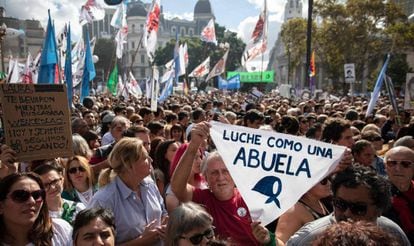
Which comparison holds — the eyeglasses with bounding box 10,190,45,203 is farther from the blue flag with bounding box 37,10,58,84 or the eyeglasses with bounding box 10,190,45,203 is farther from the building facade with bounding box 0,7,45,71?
the building facade with bounding box 0,7,45,71

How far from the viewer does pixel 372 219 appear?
9.03 feet

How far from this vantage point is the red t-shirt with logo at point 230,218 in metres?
3.44

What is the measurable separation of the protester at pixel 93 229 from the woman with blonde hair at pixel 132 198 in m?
0.31

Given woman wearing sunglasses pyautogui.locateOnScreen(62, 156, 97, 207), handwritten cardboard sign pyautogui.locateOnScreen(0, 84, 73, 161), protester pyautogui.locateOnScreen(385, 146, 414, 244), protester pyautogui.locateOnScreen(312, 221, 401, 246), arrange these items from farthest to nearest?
1. woman wearing sunglasses pyautogui.locateOnScreen(62, 156, 97, 207)
2. handwritten cardboard sign pyautogui.locateOnScreen(0, 84, 73, 161)
3. protester pyautogui.locateOnScreen(385, 146, 414, 244)
4. protester pyautogui.locateOnScreen(312, 221, 401, 246)

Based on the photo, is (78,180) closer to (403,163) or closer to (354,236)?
(403,163)

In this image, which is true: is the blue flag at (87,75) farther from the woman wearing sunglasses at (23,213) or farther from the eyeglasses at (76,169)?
the woman wearing sunglasses at (23,213)

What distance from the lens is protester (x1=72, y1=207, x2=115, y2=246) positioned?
3006 millimetres

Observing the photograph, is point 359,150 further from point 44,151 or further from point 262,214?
point 44,151

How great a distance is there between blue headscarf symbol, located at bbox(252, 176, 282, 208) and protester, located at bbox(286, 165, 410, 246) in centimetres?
31

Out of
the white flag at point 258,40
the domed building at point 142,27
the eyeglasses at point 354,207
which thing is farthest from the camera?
the domed building at point 142,27

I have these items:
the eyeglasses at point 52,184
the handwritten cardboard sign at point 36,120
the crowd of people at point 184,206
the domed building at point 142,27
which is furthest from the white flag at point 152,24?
the domed building at point 142,27

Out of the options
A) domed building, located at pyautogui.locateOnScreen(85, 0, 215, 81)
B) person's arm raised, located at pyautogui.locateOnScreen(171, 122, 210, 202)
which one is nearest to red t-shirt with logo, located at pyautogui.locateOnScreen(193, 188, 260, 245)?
person's arm raised, located at pyautogui.locateOnScreen(171, 122, 210, 202)

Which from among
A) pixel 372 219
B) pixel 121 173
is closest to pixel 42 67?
pixel 121 173

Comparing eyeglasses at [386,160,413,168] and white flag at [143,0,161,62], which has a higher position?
white flag at [143,0,161,62]
